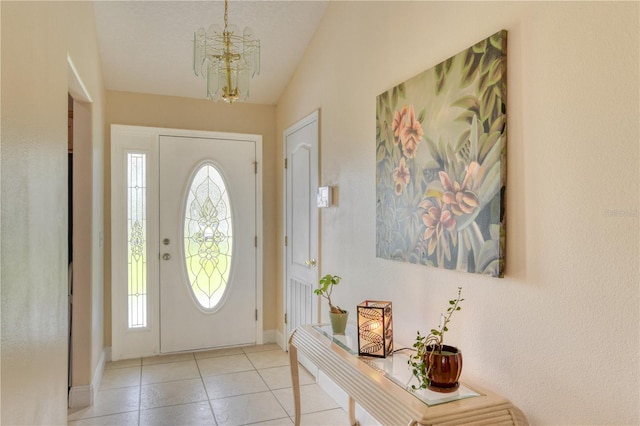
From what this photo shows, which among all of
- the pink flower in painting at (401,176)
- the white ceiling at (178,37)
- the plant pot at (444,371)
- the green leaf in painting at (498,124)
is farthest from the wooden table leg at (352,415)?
the white ceiling at (178,37)

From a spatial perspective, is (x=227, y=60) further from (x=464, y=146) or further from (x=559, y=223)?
(x=559, y=223)

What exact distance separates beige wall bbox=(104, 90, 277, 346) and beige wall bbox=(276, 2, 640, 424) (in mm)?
2362

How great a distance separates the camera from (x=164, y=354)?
12.8 ft

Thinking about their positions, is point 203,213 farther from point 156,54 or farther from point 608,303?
point 608,303

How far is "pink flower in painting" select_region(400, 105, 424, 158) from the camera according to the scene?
2.00m

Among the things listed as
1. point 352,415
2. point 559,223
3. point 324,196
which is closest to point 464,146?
point 559,223

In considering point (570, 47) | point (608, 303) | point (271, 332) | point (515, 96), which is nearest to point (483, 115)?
point (515, 96)

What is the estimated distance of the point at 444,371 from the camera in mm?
1557

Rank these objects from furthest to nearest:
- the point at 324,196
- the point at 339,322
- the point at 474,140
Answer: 1. the point at 324,196
2. the point at 339,322
3. the point at 474,140

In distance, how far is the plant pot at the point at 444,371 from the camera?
1.55 metres

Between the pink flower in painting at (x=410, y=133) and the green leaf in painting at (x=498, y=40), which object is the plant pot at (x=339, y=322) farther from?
the green leaf in painting at (x=498, y=40)

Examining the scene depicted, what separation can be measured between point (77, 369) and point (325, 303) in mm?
1730

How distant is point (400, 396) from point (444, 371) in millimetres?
192

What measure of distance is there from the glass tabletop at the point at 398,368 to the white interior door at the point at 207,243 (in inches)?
74.6
